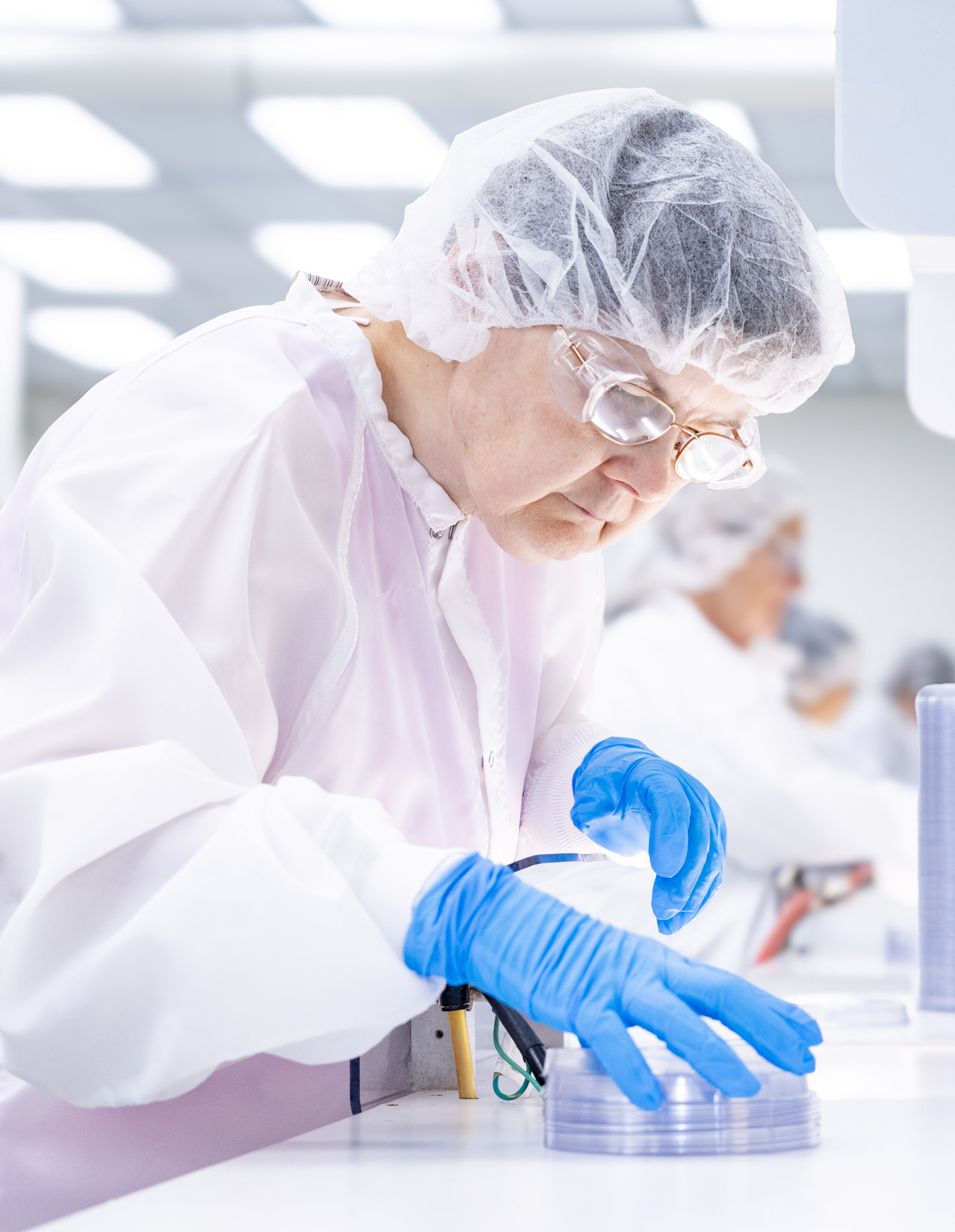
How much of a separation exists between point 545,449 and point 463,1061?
46 cm

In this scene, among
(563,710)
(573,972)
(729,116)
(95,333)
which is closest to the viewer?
(573,972)

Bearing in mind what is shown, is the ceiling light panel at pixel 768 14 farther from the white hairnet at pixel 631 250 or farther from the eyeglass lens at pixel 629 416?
the eyeglass lens at pixel 629 416

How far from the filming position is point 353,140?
3801 mm

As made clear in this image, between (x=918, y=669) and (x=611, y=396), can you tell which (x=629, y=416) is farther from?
(x=918, y=669)

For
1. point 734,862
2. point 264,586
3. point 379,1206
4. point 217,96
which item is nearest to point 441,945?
point 379,1206

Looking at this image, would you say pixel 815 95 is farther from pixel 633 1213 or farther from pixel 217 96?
pixel 633 1213

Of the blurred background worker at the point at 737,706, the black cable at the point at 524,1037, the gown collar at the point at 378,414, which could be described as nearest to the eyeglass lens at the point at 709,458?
the gown collar at the point at 378,414

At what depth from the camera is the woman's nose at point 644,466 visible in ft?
3.45

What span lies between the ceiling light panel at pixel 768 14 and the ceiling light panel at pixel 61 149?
165 centimetres

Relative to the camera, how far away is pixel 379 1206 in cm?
62

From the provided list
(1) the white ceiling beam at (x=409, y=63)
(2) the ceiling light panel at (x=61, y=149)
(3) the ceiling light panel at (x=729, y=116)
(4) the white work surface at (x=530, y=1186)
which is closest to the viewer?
(4) the white work surface at (x=530, y=1186)

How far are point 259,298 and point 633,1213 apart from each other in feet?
17.5

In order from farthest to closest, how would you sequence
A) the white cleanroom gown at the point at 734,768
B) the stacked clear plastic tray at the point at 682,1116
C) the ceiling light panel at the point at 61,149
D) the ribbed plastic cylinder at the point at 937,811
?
the ceiling light panel at the point at 61,149 → the white cleanroom gown at the point at 734,768 → the ribbed plastic cylinder at the point at 937,811 → the stacked clear plastic tray at the point at 682,1116

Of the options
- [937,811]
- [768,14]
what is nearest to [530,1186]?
[937,811]
